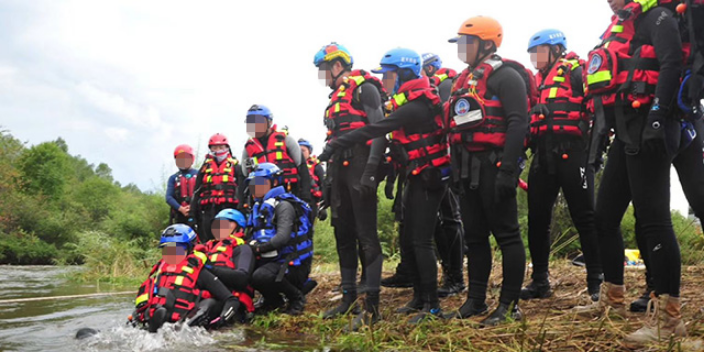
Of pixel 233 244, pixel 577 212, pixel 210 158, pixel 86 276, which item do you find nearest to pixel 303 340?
pixel 233 244

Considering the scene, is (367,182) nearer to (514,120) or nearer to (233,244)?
(514,120)

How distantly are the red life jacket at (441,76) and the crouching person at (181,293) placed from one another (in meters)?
2.92

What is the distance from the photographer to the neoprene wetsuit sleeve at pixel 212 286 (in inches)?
190

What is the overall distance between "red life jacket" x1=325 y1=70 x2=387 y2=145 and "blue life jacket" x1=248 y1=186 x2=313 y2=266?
100cm

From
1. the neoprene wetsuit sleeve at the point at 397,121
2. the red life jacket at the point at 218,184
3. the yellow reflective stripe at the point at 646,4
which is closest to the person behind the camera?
the yellow reflective stripe at the point at 646,4

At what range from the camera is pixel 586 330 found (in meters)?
3.17

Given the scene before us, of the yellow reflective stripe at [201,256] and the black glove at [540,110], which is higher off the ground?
the black glove at [540,110]

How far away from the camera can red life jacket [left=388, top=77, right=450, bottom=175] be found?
14.3ft

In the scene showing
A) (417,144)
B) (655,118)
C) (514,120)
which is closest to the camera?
(655,118)

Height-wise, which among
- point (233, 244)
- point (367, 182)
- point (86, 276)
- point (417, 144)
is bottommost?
point (86, 276)

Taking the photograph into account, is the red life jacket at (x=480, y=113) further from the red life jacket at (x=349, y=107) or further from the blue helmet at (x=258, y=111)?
the blue helmet at (x=258, y=111)

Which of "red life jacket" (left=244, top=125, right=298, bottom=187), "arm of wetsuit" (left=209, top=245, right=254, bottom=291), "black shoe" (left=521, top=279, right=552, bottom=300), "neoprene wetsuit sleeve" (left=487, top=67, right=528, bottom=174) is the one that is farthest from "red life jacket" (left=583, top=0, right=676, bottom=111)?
"red life jacket" (left=244, top=125, right=298, bottom=187)

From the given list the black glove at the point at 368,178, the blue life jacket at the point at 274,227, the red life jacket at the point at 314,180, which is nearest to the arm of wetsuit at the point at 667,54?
the black glove at the point at 368,178

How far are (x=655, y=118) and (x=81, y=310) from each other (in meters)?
5.66
